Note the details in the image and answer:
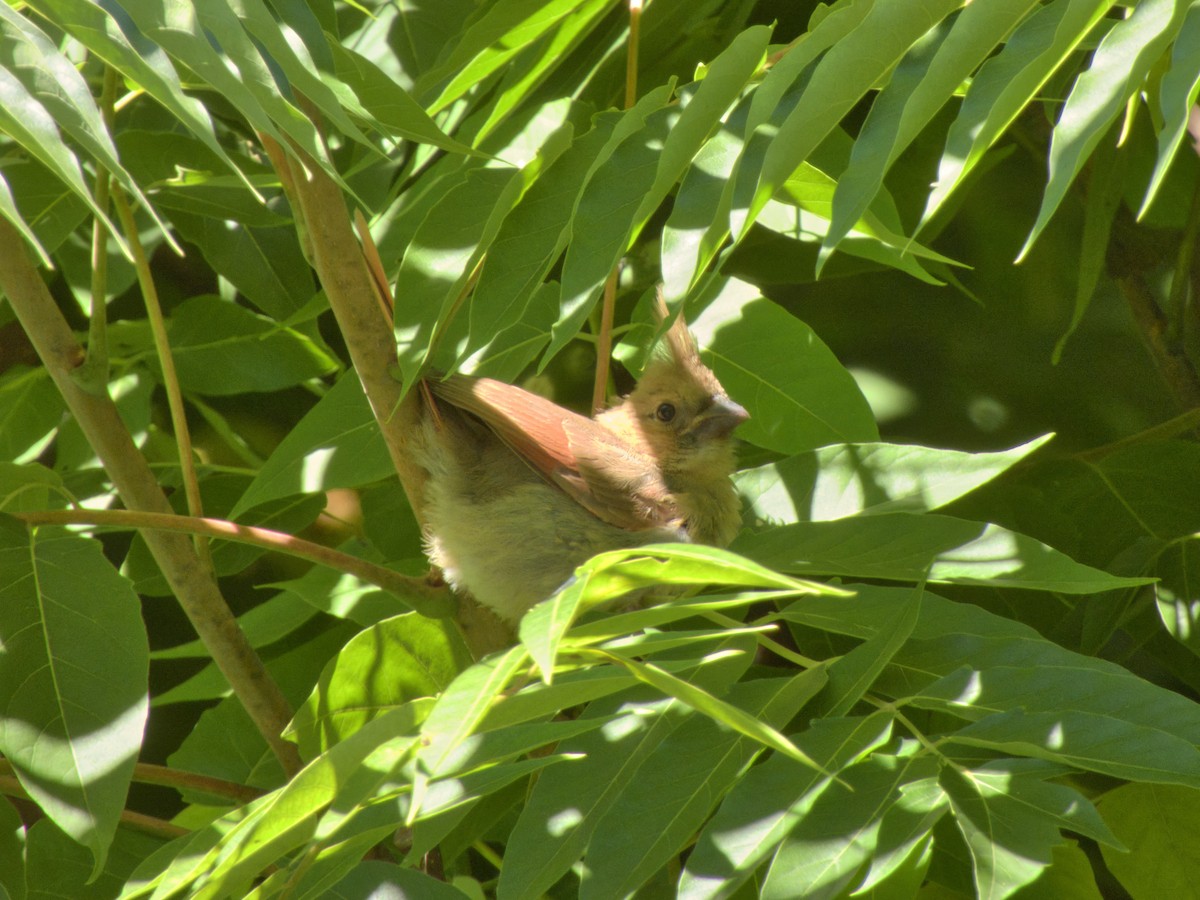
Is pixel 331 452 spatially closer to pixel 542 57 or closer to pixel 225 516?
pixel 225 516

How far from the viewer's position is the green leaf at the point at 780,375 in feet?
6.93

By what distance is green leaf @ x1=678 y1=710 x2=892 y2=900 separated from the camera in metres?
1.41

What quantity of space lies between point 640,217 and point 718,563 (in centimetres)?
45

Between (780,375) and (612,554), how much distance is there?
3.26 ft

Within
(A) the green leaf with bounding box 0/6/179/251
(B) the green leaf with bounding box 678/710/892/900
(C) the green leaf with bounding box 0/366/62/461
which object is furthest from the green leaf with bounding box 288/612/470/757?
(C) the green leaf with bounding box 0/366/62/461

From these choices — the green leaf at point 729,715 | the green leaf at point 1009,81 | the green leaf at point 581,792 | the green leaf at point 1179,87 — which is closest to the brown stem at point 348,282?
the green leaf at point 581,792

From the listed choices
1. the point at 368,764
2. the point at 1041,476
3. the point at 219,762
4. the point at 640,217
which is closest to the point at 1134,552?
the point at 1041,476

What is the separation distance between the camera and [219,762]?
94.4 inches

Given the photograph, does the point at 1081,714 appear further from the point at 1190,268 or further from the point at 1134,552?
the point at 1190,268

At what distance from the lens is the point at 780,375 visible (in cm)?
215

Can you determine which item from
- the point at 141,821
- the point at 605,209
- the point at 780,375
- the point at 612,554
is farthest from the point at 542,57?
the point at 141,821

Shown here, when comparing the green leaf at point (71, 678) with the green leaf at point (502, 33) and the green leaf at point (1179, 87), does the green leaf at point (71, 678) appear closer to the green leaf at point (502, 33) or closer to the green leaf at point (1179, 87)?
the green leaf at point (502, 33)

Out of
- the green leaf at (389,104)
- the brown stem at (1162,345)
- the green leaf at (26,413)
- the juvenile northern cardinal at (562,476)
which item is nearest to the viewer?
the green leaf at (389,104)

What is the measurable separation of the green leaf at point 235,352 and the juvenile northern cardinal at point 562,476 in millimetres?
337
